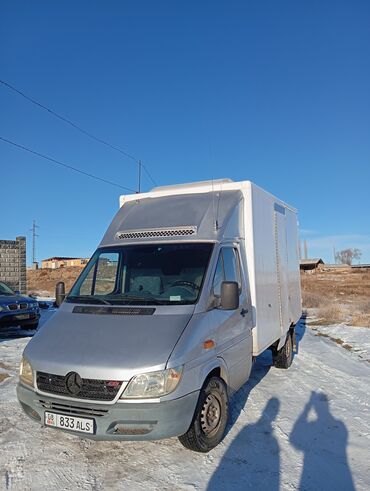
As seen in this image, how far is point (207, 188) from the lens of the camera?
5996mm

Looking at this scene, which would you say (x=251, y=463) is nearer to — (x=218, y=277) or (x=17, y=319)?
(x=218, y=277)

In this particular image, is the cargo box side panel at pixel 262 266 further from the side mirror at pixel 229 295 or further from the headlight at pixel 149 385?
the headlight at pixel 149 385

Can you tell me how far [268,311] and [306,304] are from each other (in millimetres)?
15524

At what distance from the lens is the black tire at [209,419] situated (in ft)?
13.4

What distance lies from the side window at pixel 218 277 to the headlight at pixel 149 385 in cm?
127

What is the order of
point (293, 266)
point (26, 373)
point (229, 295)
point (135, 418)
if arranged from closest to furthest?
point (135, 418) → point (26, 373) → point (229, 295) → point (293, 266)

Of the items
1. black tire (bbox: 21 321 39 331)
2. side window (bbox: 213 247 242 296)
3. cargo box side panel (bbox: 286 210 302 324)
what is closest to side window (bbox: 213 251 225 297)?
side window (bbox: 213 247 242 296)

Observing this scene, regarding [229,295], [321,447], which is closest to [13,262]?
[229,295]

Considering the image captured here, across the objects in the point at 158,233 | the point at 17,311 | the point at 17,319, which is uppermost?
the point at 158,233

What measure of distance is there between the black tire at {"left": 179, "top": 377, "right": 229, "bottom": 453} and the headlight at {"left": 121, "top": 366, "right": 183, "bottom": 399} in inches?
22.8

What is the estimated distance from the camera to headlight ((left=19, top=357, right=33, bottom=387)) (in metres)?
4.15

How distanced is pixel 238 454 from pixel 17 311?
875cm

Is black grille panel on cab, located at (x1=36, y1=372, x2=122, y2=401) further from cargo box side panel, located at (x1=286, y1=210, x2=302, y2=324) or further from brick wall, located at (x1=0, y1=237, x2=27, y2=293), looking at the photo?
brick wall, located at (x1=0, y1=237, x2=27, y2=293)

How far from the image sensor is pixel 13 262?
18859mm
